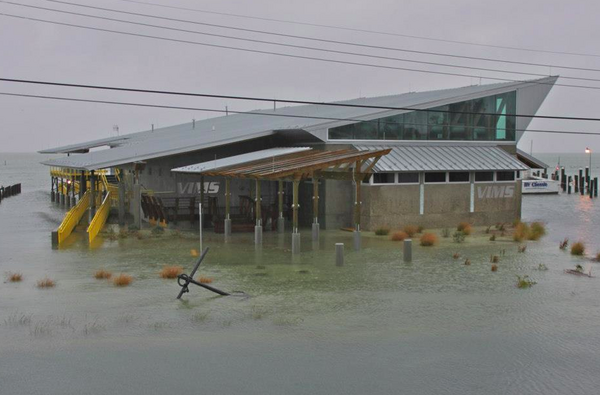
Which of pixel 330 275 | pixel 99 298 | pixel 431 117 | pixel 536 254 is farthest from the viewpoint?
pixel 431 117

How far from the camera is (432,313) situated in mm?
15156

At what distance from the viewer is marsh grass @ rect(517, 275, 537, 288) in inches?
705

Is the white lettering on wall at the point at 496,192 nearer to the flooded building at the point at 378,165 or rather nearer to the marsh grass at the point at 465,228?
the flooded building at the point at 378,165

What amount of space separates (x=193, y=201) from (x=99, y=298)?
1665 cm

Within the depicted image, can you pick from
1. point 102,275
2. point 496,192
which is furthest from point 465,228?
point 102,275

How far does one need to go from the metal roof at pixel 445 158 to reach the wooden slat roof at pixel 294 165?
3.40 meters

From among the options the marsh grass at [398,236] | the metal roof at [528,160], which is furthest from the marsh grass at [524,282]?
the metal roof at [528,160]

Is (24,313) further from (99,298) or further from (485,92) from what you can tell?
(485,92)

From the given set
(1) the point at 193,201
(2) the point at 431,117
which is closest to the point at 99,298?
(1) the point at 193,201

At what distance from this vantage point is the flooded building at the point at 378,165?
30.1 metres

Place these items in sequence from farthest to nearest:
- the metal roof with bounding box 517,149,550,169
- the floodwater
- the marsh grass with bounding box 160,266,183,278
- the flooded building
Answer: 1. the metal roof with bounding box 517,149,550,169
2. the flooded building
3. the marsh grass with bounding box 160,266,183,278
4. the floodwater

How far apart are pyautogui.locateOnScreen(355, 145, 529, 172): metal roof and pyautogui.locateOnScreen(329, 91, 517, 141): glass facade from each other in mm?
490

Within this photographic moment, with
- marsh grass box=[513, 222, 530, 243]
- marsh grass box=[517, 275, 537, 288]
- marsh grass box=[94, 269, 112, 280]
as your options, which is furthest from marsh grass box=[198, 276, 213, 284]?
marsh grass box=[513, 222, 530, 243]

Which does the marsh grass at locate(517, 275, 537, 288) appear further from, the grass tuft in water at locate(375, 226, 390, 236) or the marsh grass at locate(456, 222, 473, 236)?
the grass tuft in water at locate(375, 226, 390, 236)
